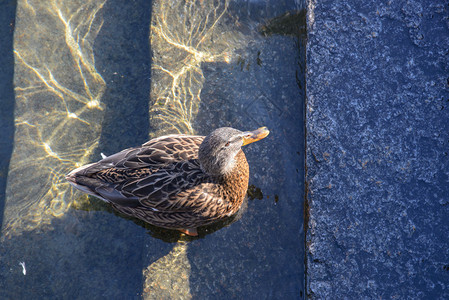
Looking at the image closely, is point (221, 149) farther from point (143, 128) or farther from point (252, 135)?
point (143, 128)

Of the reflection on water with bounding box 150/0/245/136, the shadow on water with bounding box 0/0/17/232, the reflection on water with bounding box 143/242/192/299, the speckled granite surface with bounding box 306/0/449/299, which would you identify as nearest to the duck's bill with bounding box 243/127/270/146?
the speckled granite surface with bounding box 306/0/449/299

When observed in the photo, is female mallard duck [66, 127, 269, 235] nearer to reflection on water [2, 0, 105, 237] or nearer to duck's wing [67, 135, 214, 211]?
duck's wing [67, 135, 214, 211]

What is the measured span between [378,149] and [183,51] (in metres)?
2.06

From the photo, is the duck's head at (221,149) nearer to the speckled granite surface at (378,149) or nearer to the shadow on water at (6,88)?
the speckled granite surface at (378,149)

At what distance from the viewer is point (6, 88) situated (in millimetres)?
4273

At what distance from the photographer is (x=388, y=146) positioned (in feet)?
9.59

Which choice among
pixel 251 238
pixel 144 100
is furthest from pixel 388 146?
pixel 144 100

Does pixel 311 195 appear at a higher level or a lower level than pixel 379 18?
lower

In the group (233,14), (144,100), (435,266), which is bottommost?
(435,266)

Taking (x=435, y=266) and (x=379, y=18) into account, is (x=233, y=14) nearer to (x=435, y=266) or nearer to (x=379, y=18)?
(x=379, y=18)

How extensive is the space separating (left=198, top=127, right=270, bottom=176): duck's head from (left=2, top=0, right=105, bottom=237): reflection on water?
1.61 meters

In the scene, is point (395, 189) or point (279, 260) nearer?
point (395, 189)

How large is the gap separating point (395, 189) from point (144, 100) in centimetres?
257

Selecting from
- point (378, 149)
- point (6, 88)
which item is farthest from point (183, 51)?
point (6, 88)
